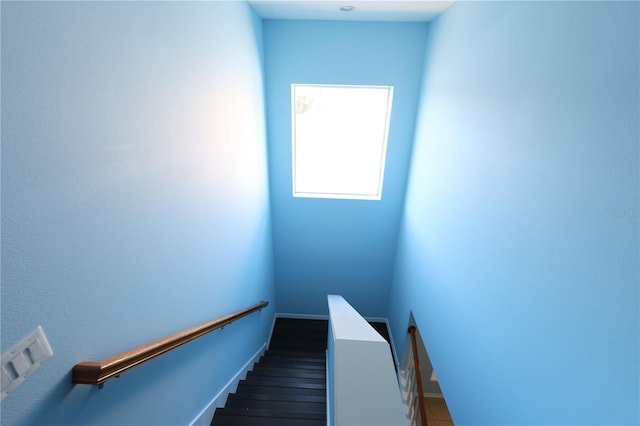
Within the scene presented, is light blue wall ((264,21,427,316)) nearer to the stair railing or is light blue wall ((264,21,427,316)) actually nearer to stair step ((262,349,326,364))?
stair step ((262,349,326,364))

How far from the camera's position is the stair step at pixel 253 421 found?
83.0 inches

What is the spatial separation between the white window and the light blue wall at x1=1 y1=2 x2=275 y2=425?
1659 millimetres

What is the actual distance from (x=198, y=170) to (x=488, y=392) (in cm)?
→ 209

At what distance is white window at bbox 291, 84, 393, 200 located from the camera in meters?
3.66

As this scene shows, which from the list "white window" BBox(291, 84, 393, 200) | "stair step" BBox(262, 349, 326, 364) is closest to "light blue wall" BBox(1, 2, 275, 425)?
"white window" BBox(291, 84, 393, 200)

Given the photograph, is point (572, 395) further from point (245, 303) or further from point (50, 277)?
point (245, 303)

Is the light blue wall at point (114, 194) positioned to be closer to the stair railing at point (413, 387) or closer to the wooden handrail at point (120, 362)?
the wooden handrail at point (120, 362)

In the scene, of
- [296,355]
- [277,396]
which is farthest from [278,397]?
[296,355]

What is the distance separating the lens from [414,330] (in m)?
3.21

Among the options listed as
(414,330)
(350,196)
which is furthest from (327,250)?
(414,330)

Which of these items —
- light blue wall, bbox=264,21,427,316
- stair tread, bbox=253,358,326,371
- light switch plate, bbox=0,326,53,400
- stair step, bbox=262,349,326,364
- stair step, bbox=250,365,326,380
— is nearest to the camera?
light switch plate, bbox=0,326,53,400

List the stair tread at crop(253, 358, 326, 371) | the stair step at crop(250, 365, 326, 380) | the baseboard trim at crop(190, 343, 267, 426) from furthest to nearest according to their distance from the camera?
the stair tread at crop(253, 358, 326, 371) → the stair step at crop(250, 365, 326, 380) → the baseboard trim at crop(190, 343, 267, 426)

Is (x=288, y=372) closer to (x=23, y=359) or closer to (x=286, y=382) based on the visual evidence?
(x=286, y=382)

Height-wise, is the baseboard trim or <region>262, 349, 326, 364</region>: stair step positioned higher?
the baseboard trim
